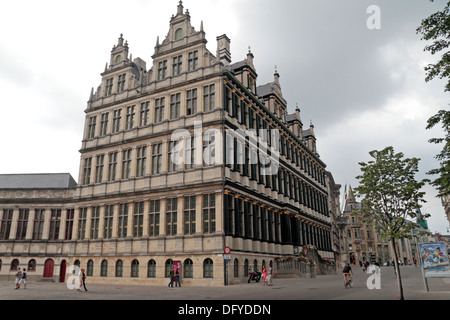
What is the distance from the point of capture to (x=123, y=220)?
120 ft

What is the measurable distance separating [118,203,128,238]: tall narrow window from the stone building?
4.5 inches

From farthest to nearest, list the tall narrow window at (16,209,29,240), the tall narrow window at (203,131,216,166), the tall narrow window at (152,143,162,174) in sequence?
the tall narrow window at (16,209,29,240), the tall narrow window at (152,143,162,174), the tall narrow window at (203,131,216,166)

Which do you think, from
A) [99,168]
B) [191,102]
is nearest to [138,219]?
[99,168]

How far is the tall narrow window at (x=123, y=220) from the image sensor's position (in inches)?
1422

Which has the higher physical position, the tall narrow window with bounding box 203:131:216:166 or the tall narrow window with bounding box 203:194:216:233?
the tall narrow window with bounding box 203:131:216:166

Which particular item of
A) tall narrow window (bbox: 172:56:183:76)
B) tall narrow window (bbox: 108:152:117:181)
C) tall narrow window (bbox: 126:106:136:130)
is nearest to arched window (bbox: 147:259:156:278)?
tall narrow window (bbox: 108:152:117:181)

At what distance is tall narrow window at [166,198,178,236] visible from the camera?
32969 mm

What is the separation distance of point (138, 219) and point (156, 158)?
642 cm

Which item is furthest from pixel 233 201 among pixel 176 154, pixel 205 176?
pixel 176 154

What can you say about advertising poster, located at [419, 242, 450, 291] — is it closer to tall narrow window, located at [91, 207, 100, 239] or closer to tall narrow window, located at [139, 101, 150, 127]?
tall narrow window, located at [139, 101, 150, 127]

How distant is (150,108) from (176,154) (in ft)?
22.9

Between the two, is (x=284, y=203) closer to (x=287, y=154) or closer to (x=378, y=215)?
(x=287, y=154)
